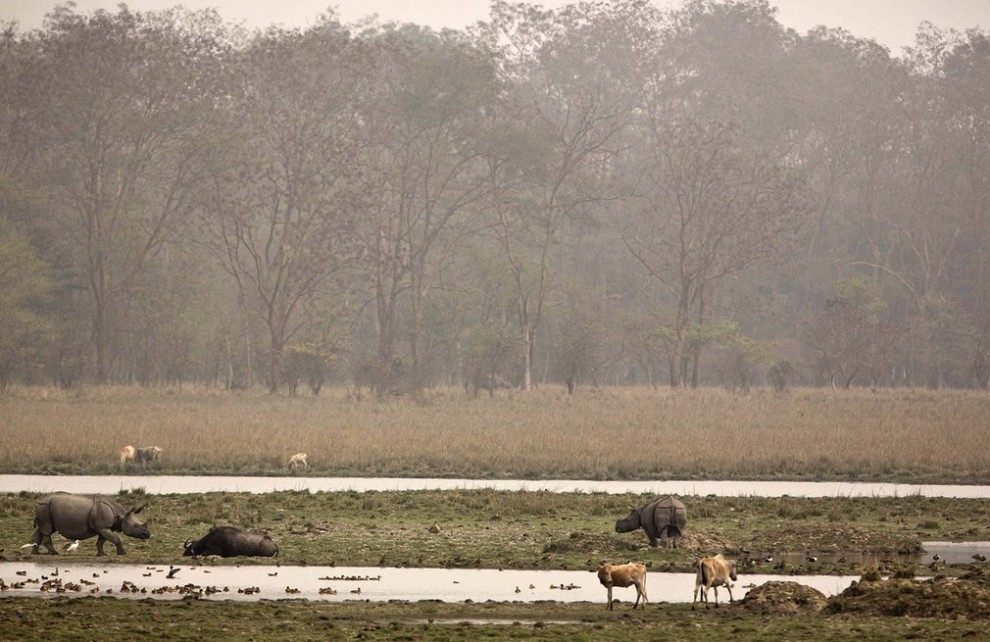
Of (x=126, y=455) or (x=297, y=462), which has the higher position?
(x=126, y=455)

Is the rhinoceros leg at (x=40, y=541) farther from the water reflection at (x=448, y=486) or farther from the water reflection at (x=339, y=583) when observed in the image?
the water reflection at (x=448, y=486)

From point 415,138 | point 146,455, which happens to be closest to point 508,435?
point 146,455

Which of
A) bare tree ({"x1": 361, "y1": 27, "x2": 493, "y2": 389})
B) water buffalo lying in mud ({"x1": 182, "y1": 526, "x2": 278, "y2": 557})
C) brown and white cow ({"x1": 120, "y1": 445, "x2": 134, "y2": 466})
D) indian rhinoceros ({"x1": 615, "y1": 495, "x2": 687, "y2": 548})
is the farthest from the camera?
bare tree ({"x1": 361, "y1": 27, "x2": 493, "y2": 389})

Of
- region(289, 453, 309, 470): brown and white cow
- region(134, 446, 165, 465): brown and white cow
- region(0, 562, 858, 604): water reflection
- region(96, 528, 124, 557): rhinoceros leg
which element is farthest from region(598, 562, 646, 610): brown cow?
region(134, 446, 165, 465): brown and white cow

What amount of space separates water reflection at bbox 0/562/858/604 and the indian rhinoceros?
175cm

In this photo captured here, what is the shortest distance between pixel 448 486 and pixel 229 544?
456 inches

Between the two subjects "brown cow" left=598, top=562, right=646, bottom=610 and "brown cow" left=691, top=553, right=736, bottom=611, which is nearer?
"brown cow" left=598, top=562, right=646, bottom=610

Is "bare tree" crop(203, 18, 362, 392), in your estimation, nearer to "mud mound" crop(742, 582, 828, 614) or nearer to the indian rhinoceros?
the indian rhinoceros

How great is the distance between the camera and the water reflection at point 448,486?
30812 millimetres

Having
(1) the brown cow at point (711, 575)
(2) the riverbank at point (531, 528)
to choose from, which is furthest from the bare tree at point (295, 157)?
(1) the brown cow at point (711, 575)

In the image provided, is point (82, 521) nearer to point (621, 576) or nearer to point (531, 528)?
point (531, 528)

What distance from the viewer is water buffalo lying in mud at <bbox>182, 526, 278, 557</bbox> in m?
21.2

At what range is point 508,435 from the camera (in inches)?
1716

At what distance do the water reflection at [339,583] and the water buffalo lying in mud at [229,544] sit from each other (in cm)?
56
